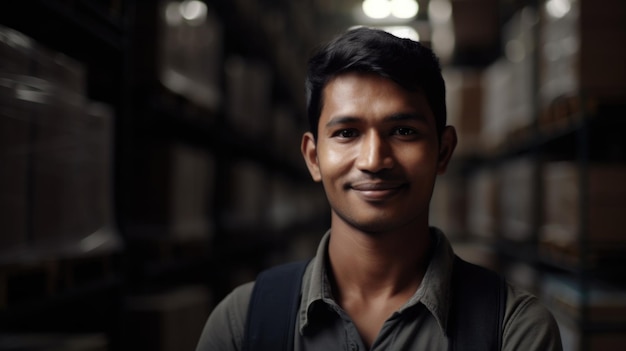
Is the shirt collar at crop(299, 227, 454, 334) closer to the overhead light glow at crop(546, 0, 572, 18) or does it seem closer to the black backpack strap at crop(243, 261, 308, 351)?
the black backpack strap at crop(243, 261, 308, 351)

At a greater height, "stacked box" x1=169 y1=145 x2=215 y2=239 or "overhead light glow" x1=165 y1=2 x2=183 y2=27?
"overhead light glow" x1=165 y1=2 x2=183 y2=27

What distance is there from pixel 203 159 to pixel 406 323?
108 inches

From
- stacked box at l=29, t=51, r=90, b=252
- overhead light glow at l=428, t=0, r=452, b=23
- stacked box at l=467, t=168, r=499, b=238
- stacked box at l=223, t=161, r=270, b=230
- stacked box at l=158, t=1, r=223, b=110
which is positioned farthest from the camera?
overhead light glow at l=428, t=0, r=452, b=23

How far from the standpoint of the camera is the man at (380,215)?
1352mm

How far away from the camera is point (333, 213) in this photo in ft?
4.92

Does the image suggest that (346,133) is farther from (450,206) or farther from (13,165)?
(450,206)

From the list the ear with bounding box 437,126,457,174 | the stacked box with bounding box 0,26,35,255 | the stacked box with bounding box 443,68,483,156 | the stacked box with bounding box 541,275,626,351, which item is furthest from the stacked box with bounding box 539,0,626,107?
the stacked box with bounding box 0,26,35,255

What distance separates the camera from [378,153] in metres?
1.34

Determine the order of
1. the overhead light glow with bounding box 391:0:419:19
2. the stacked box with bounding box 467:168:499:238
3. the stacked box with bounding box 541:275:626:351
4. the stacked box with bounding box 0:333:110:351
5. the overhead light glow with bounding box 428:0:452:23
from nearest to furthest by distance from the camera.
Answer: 1. the stacked box with bounding box 0:333:110:351
2. the stacked box with bounding box 541:275:626:351
3. the stacked box with bounding box 467:168:499:238
4. the overhead light glow with bounding box 428:0:452:23
5. the overhead light glow with bounding box 391:0:419:19

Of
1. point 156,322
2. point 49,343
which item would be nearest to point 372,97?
point 49,343

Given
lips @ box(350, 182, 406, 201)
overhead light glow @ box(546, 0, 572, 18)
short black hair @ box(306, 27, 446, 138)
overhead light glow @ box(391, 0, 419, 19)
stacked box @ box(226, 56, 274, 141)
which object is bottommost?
lips @ box(350, 182, 406, 201)

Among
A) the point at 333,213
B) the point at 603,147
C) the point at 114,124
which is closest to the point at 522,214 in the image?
the point at 603,147

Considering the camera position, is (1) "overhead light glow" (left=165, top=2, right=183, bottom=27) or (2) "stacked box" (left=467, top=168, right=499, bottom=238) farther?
(2) "stacked box" (left=467, top=168, right=499, bottom=238)

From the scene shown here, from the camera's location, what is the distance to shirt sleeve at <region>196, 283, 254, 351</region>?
4.79 feet
